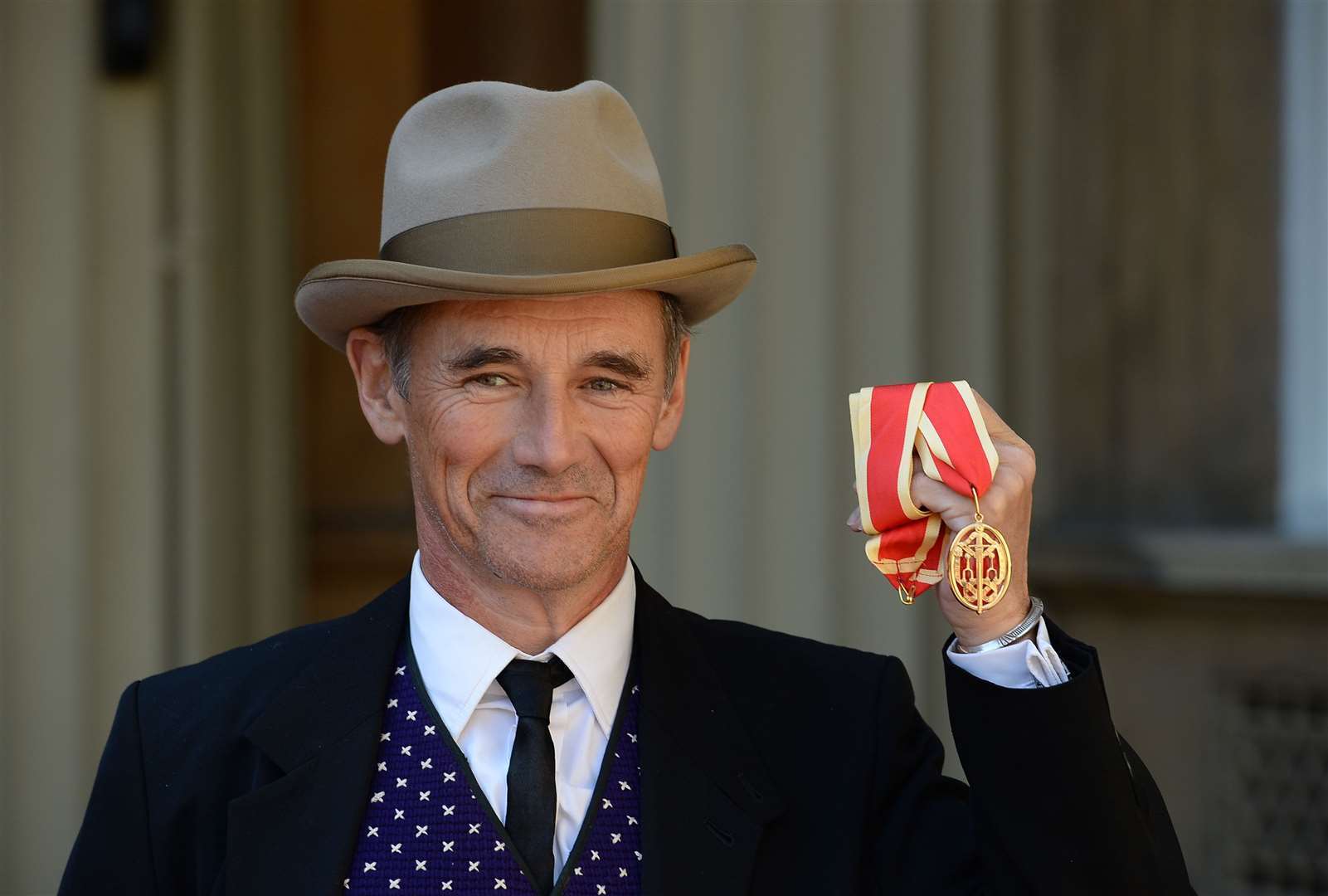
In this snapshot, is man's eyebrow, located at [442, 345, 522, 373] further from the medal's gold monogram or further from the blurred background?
the blurred background

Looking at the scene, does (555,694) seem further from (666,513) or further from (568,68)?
(568,68)

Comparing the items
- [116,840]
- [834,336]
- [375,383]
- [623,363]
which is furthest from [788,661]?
[834,336]

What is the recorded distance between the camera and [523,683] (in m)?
1.84

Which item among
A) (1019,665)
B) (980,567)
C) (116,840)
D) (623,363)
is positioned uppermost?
(623,363)

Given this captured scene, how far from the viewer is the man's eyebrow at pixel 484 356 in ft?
5.88

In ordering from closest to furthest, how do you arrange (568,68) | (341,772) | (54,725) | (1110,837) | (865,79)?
(1110,837) → (341,772) → (54,725) → (865,79) → (568,68)

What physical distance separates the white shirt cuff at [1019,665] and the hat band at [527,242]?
2.23 ft

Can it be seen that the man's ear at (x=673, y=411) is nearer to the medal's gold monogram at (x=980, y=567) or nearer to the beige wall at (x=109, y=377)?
the medal's gold monogram at (x=980, y=567)

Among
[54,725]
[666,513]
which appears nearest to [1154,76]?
[666,513]

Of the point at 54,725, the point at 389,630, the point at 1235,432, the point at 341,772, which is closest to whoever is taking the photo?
the point at 341,772

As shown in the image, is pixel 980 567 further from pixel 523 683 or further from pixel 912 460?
pixel 523 683

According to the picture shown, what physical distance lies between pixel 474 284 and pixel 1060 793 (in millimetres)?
870

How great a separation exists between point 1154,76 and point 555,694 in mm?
2933

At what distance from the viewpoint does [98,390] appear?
137 inches
